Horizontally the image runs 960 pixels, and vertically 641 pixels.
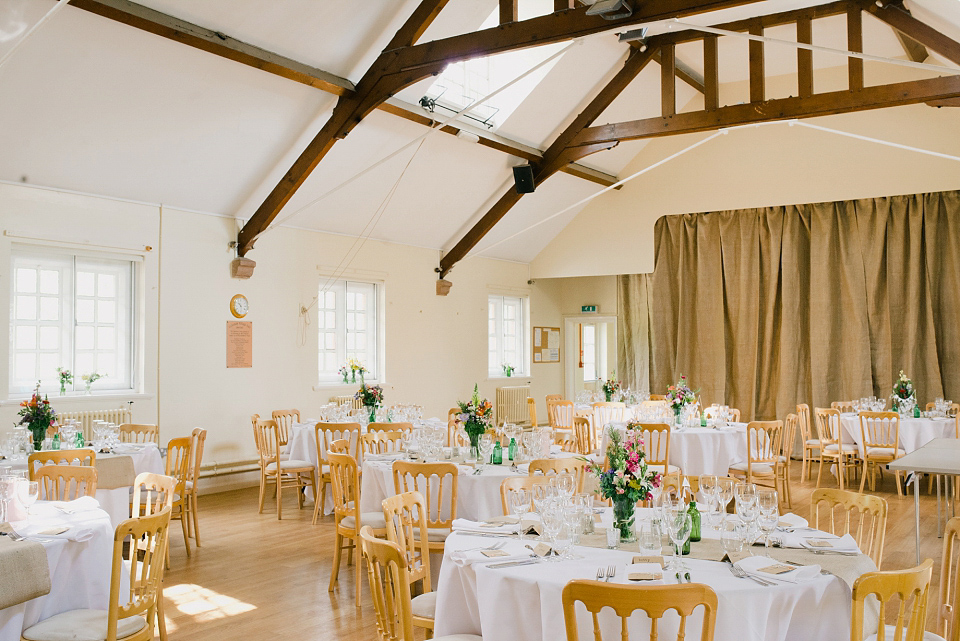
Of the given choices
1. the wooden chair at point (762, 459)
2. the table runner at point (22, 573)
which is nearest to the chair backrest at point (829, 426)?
the wooden chair at point (762, 459)

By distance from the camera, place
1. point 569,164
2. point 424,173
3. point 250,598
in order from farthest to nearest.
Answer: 1. point 569,164
2. point 424,173
3. point 250,598

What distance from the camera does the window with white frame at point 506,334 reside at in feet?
44.3

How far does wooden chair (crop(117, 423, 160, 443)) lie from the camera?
22.8 ft

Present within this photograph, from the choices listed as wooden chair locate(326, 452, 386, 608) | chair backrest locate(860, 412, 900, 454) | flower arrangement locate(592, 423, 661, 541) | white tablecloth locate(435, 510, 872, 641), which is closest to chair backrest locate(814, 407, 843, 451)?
chair backrest locate(860, 412, 900, 454)

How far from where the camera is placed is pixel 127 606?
3.28m

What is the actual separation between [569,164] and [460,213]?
173cm

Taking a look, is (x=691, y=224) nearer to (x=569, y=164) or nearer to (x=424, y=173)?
(x=569, y=164)

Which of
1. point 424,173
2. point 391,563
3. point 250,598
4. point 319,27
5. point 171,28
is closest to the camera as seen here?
point 391,563

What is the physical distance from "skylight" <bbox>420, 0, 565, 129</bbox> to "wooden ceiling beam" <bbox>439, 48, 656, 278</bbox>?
0.96m

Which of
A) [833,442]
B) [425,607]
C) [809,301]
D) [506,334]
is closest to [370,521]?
[425,607]

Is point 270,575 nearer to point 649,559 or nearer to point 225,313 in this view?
point 649,559

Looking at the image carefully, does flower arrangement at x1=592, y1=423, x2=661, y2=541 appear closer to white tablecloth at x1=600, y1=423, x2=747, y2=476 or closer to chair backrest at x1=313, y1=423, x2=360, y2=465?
chair backrest at x1=313, y1=423, x2=360, y2=465

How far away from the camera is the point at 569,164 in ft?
36.2

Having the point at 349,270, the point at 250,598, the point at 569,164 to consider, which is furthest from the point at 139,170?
the point at 569,164
